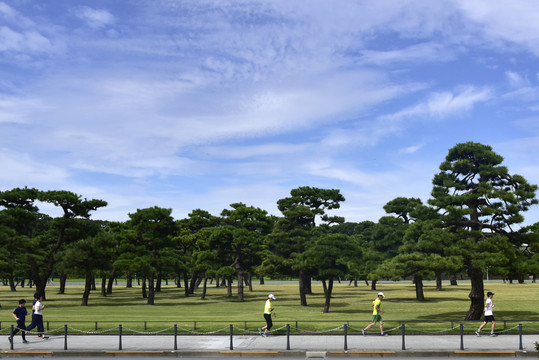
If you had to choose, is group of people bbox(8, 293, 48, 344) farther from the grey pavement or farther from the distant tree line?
the distant tree line

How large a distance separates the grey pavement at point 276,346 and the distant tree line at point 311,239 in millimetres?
8216

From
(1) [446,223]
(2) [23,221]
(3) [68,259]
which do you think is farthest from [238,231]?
(1) [446,223]

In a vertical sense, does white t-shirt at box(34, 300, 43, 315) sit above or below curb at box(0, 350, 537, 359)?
above

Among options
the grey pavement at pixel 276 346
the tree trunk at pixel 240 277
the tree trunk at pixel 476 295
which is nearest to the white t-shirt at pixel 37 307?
the grey pavement at pixel 276 346

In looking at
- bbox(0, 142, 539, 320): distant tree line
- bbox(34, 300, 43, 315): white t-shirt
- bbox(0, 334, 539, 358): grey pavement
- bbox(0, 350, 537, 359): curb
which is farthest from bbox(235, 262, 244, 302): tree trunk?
bbox(0, 350, 537, 359): curb

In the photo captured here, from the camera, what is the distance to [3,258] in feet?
159

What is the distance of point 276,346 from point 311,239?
31661mm

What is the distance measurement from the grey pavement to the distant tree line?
27.0 ft

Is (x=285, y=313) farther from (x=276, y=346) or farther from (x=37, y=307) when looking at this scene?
(x=37, y=307)

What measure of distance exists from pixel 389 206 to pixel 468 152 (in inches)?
1560

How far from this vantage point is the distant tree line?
2900cm

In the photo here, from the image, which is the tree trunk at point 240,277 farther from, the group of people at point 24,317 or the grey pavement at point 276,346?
the group of people at point 24,317

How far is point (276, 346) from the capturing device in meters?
19.5

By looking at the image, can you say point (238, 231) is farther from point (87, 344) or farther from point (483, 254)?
point (87, 344)
